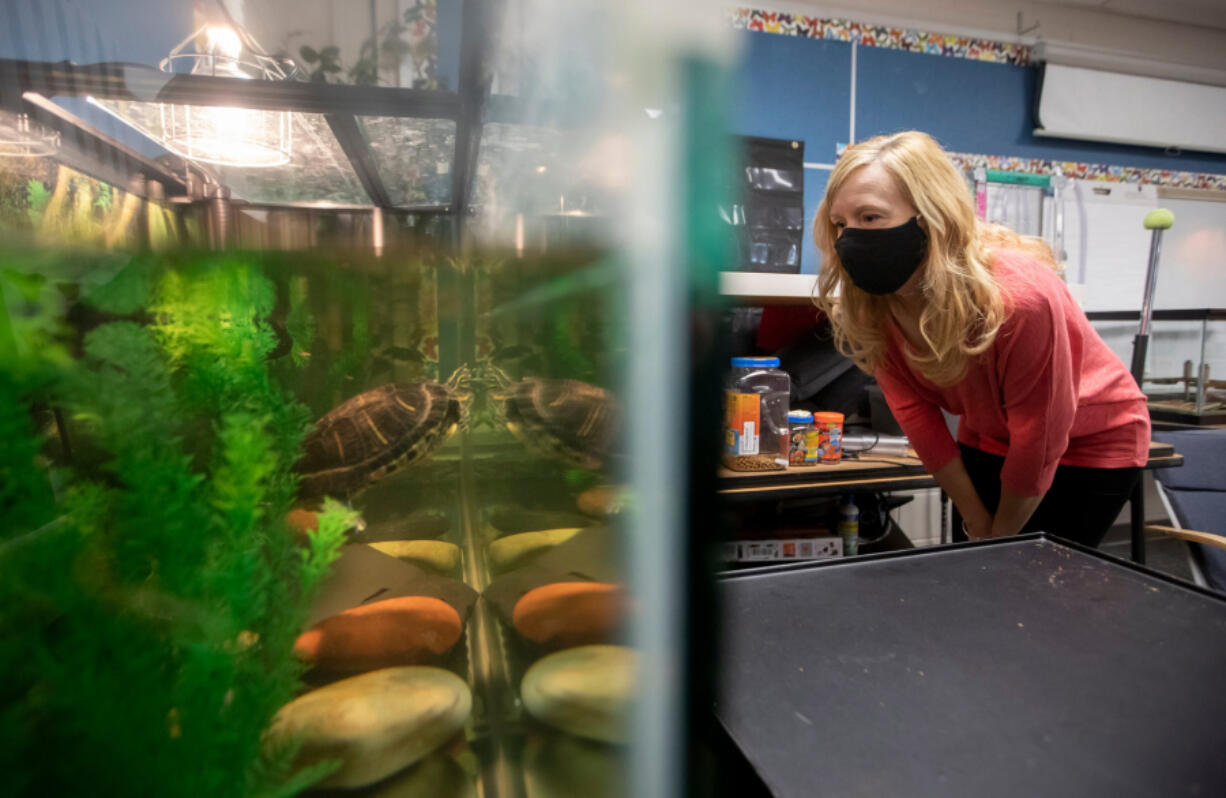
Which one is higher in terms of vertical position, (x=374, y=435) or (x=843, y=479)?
(x=374, y=435)

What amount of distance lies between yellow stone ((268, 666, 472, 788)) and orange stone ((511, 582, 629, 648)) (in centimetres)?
4

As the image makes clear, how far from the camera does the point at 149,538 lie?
22cm

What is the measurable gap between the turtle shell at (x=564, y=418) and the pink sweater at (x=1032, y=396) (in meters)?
1.05

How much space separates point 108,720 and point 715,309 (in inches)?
10.1

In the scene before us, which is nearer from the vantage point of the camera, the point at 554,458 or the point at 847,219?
the point at 554,458

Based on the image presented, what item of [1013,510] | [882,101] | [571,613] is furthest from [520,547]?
[882,101]

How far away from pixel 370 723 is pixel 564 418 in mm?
141

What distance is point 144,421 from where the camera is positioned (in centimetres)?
22

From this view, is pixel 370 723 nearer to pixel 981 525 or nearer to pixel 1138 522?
pixel 981 525

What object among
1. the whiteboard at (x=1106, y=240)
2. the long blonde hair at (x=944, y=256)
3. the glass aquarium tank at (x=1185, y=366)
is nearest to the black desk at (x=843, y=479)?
the long blonde hair at (x=944, y=256)

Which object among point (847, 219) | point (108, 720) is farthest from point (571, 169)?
point (847, 219)

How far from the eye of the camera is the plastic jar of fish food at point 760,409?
4.98 ft

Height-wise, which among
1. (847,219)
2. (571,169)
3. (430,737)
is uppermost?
(847,219)

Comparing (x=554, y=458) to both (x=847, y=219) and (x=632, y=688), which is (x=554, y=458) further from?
(x=847, y=219)
